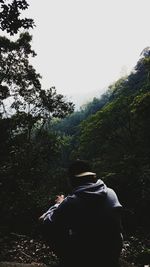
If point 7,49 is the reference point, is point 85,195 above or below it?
below

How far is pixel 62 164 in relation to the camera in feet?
210

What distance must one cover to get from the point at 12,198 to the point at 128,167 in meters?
12.2

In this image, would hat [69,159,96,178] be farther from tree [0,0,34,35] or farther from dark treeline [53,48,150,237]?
dark treeline [53,48,150,237]

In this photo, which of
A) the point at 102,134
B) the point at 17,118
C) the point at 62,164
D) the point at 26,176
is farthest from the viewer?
the point at 62,164

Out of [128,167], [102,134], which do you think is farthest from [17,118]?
[102,134]

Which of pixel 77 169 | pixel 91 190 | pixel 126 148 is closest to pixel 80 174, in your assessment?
pixel 77 169

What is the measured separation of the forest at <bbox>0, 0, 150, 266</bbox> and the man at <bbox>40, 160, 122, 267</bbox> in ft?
2.70

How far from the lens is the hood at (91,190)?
2061mm

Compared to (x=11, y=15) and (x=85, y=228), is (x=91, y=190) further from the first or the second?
(x=11, y=15)

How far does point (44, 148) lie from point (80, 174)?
18.5 meters

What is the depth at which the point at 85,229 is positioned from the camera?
2.02 meters

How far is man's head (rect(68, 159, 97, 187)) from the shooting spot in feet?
7.16

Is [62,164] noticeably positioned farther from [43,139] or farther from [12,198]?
[12,198]

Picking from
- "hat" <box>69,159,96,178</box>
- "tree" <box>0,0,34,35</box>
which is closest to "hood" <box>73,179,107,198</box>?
"hat" <box>69,159,96,178</box>
